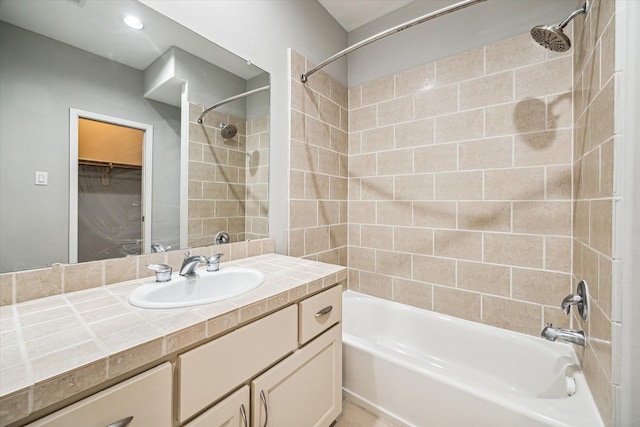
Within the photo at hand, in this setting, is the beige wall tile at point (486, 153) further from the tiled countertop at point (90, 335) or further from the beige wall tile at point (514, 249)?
the tiled countertop at point (90, 335)

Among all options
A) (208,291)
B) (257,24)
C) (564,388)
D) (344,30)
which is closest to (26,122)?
(208,291)

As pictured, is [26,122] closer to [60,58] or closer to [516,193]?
[60,58]

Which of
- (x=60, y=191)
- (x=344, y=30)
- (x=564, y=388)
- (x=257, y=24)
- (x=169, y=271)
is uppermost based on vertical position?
(x=344, y=30)

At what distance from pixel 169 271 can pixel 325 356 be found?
0.75 meters

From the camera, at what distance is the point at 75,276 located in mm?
874

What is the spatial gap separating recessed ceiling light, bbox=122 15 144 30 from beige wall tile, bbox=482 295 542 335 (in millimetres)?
2272

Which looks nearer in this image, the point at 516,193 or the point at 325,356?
the point at 325,356

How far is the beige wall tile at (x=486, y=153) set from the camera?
1.53 metres

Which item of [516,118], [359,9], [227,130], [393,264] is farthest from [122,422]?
[359,9]

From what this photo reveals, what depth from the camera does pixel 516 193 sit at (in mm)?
1507

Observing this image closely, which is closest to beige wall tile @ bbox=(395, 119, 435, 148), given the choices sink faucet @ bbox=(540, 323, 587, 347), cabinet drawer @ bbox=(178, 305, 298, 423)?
sink faucet @ bbox=(540, 323, 587, 347)

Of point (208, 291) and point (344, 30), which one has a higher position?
point (344, 30)

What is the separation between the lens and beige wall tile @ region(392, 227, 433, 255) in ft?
6.00

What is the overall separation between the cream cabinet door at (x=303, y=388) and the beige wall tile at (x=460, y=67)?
172 cm
